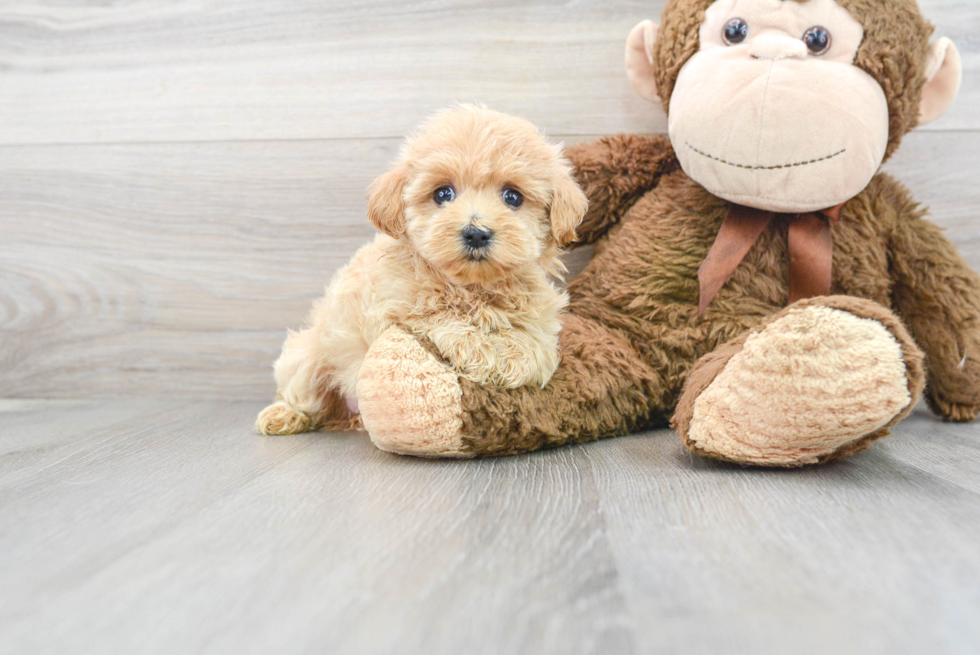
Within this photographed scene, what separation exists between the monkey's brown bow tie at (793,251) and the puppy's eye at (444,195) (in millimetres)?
389

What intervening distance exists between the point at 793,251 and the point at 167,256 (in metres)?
1.10

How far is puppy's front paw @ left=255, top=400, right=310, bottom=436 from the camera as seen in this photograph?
1.06m

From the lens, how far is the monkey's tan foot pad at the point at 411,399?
816 mm

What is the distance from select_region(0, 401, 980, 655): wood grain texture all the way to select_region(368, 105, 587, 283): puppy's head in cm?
26

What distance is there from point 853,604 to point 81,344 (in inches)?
54.9

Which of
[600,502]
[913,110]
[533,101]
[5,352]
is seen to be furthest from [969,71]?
[5,352]

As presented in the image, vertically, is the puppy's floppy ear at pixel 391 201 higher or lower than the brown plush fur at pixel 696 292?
higher

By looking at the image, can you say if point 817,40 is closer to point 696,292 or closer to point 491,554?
point 696,292

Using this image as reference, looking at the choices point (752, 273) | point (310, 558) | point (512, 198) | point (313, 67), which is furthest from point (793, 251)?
point (313, 67)

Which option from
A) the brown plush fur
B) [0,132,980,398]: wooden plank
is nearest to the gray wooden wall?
[0,132,980,398]: wooden plank

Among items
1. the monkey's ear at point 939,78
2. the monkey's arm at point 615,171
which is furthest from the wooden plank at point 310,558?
the monkey's ear at point 939,78

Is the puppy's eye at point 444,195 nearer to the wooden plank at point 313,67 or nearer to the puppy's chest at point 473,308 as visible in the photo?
the puppy's chest at point 473,308

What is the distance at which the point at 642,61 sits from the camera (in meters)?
1.12

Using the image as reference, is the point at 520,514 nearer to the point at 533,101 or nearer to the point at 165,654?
the point at 165,654
